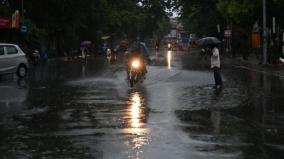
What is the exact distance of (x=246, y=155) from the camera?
927cm

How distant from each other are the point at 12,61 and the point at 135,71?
824 centimetres

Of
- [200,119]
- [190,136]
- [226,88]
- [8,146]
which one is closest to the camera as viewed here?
[8,146]

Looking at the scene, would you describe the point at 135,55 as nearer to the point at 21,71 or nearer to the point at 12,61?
the point at 12,61

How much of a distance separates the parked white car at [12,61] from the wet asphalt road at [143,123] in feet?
24.9

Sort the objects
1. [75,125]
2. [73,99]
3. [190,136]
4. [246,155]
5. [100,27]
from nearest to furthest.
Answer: [246,155]
[190,136]
[75,125]
[73,99]
[100,27]

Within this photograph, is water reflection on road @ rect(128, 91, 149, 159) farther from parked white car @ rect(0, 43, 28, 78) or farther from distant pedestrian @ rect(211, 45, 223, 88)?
parked white car @ rect(0, 43, 28, 78)

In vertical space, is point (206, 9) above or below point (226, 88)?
above

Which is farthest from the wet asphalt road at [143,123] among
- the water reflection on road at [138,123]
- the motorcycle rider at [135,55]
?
the motorcycle rider at [135,55]

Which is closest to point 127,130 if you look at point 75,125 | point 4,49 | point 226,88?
point 75,125

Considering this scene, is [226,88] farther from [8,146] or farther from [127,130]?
[8,146]

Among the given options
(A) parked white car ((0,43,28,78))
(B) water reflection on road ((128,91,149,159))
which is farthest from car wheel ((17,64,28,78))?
(B) water reflection on road ((128,91,149,159))

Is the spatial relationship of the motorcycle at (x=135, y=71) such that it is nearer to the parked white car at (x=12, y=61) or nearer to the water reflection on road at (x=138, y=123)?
the water reflection on road at (x=138, y=123)

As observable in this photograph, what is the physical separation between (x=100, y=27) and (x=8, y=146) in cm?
7841

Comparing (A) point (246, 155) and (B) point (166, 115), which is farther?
(B) point (166, 115)
